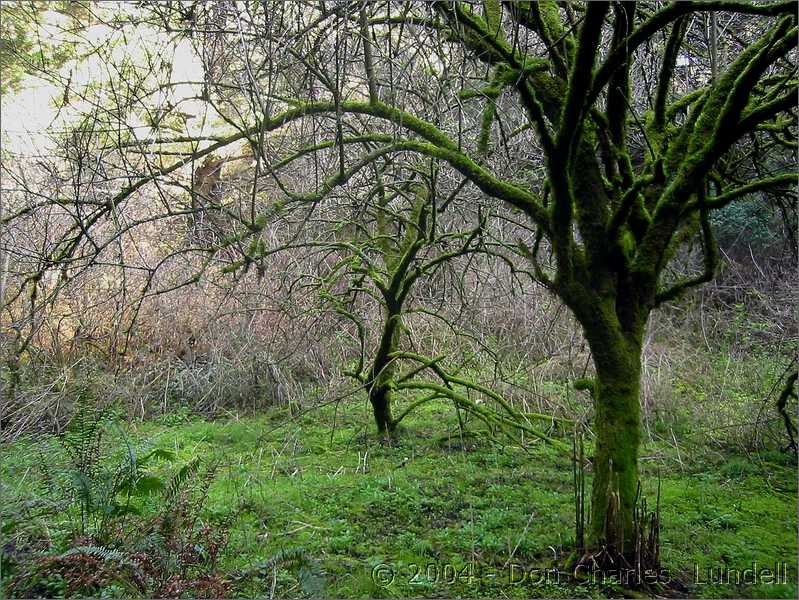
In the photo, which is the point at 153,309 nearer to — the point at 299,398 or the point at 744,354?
the point at 299,398

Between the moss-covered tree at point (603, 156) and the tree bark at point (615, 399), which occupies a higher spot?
the moss-covered tree at point (603, 156)

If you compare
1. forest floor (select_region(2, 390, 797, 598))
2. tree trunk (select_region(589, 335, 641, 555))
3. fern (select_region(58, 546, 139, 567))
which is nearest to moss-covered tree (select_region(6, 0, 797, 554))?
tree trunk (select_region(589, 335, 641, 555))

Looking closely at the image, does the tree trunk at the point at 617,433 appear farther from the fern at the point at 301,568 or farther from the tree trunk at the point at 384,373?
the tree trunk at the point at 384,373

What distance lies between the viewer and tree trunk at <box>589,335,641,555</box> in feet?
11.9

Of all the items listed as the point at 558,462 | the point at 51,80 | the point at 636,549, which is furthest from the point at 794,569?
the point at 51,80

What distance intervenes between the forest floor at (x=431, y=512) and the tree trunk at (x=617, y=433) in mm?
370

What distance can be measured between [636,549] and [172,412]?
647 centimetres

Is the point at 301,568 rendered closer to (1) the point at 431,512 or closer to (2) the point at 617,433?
(1) the point at 431,512

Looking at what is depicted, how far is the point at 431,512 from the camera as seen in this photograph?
4.93 meters

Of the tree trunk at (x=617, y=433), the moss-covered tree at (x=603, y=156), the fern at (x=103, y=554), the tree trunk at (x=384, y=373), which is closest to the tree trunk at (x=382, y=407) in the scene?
the tree trunk at (x=384, y=373)

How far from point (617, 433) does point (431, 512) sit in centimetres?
180

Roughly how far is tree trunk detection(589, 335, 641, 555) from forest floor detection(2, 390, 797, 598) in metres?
0.37

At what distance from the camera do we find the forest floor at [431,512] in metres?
3.73

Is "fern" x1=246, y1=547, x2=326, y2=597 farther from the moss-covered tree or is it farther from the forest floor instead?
the moss-covered tree
